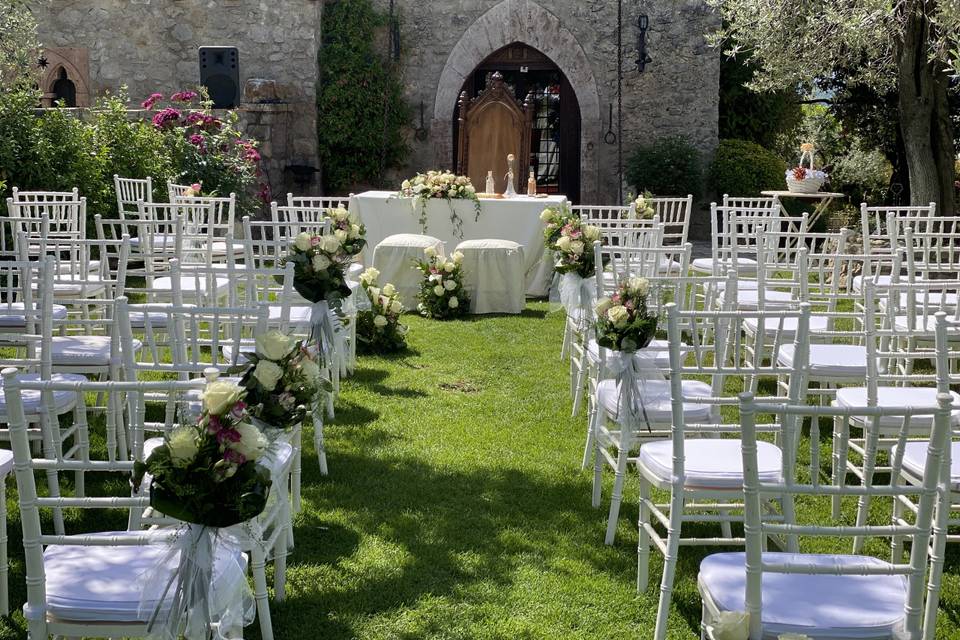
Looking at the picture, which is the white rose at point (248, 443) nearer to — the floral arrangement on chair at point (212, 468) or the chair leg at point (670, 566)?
the floral arrangement on chair at point (212, 468)

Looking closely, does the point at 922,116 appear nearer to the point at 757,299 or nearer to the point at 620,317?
the point at 757,299

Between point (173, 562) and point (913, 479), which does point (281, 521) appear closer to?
point (173, 562)

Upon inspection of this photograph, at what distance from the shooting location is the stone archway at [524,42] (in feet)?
45.2

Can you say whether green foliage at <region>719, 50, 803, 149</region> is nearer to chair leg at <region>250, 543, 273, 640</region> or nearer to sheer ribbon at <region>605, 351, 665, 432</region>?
sheer ribbon at <region>605, 351, 665, 432</region>

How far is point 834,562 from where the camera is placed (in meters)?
2.31

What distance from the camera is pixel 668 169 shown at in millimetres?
13523

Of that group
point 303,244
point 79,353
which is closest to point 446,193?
point 303,244

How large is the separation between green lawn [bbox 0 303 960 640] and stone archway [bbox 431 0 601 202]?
8.69 m

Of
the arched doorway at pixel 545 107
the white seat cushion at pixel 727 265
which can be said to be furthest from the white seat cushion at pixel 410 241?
the arched doorway at pixel 545 107

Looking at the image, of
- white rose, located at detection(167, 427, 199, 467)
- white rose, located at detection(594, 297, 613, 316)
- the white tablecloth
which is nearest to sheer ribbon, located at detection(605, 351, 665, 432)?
white rose, located at detection(594, 297, 613, 316)

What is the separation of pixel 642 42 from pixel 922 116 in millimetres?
5762

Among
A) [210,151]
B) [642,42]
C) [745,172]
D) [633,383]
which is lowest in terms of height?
[633,383]

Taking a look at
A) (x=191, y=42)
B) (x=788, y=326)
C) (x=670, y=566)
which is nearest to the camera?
(x=670, y=566)

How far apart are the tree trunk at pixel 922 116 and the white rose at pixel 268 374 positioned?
7.12 metres
